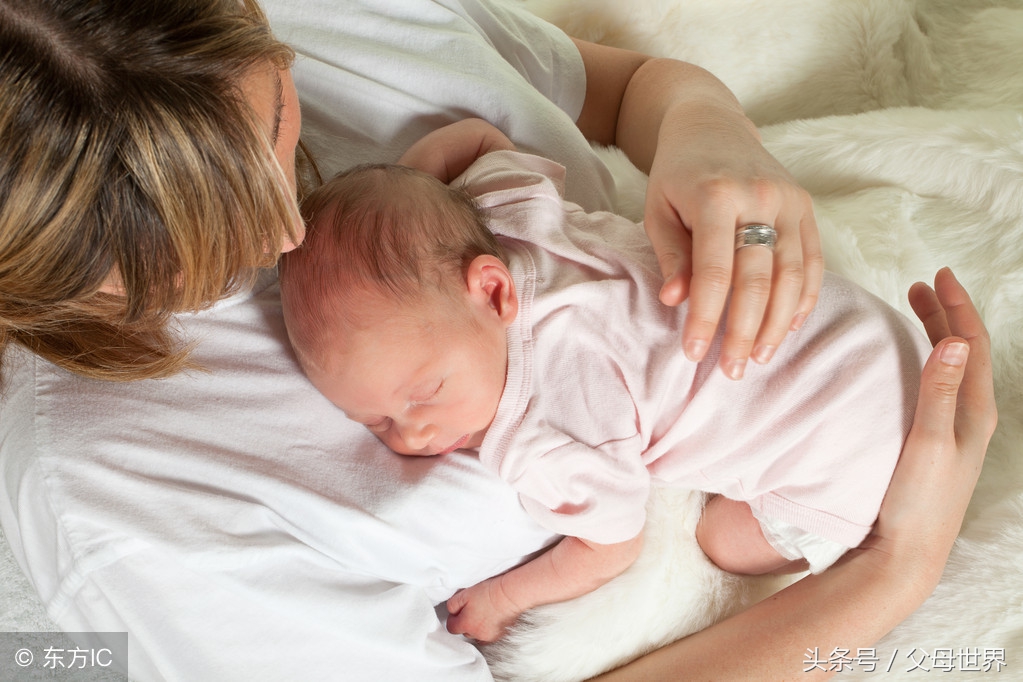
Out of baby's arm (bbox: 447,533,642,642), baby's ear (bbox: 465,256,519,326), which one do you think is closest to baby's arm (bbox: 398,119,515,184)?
baby's ear (bbox: 465,256,519,326)

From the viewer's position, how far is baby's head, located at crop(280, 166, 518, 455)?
90 cm

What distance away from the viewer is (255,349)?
967 millimetres

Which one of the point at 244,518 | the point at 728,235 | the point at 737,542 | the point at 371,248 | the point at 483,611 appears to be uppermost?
the point at 728,235

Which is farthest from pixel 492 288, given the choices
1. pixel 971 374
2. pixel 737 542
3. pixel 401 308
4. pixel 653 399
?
pixel 971 374

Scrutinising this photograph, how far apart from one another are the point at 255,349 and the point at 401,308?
209 millimetres

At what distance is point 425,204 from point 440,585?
0.51 metres

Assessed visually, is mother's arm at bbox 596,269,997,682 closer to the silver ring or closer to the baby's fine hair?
the silver ring

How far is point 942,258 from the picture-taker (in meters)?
1.29

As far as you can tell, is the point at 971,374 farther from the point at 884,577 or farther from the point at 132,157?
the point at 132,157

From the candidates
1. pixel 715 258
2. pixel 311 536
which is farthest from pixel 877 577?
pixel 311 536

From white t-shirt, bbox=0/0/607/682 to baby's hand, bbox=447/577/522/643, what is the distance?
23 mm

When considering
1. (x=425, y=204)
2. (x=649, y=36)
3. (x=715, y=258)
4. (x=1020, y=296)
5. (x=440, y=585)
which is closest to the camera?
(x=715, y=258)

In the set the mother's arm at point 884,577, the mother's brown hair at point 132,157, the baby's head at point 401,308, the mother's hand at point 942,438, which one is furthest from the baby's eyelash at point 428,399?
the mother's hand at point 942,438

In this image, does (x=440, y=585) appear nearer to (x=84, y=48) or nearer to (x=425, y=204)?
(x=425, y=204)
